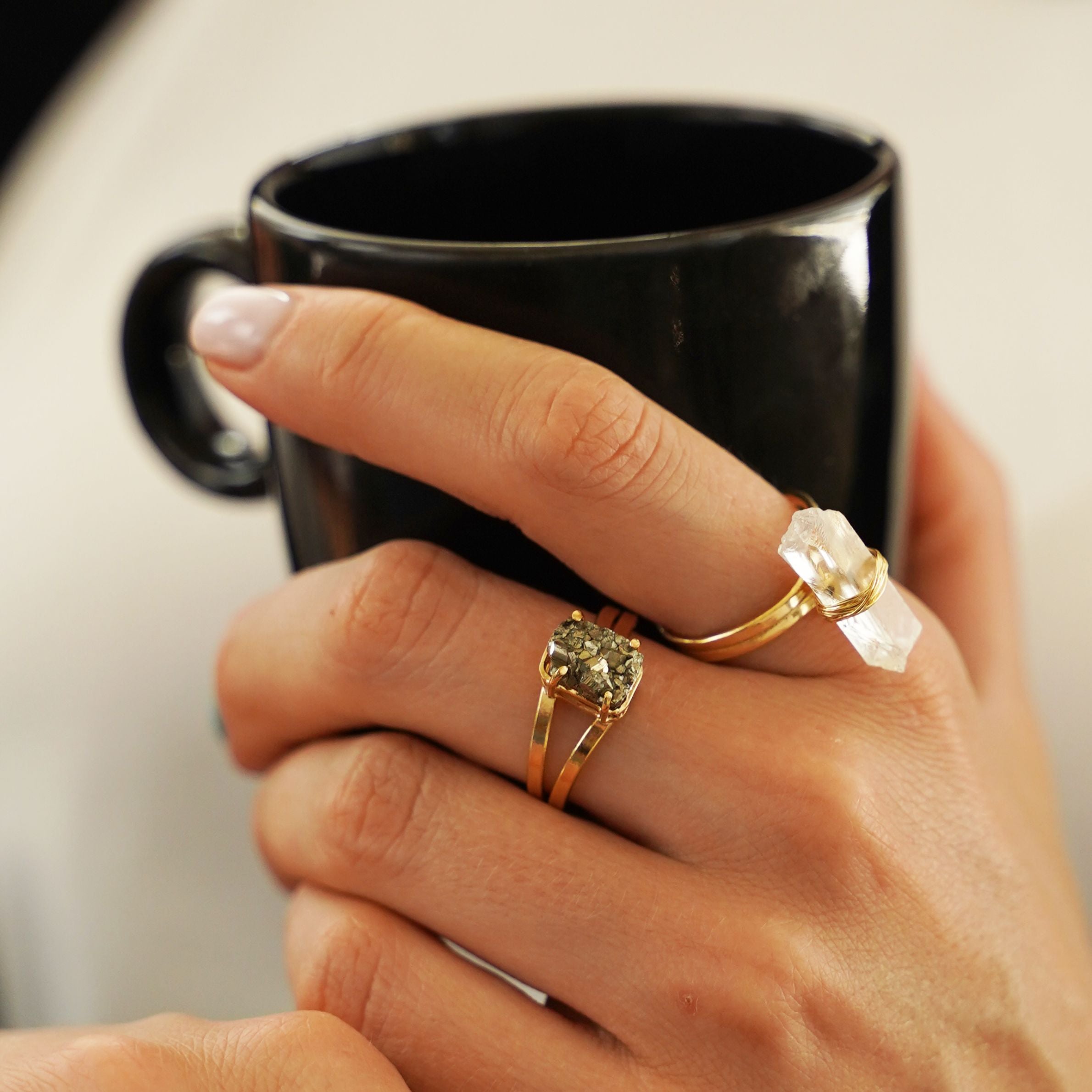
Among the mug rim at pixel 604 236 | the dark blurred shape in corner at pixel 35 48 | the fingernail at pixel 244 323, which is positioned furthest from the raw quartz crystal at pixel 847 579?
the dark blurred shape in corner at pixel 35 48

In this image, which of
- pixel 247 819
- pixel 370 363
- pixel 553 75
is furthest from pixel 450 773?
pixel 553 75

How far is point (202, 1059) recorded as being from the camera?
0.49m

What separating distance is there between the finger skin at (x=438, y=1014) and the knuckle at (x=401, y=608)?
124mm

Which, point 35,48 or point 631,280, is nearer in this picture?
point 631,280

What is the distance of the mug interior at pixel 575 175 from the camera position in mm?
663

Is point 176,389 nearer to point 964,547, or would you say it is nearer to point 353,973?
point 353,973

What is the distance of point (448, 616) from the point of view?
511 millimetres

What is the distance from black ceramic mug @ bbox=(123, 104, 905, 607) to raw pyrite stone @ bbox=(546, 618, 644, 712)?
39 mm

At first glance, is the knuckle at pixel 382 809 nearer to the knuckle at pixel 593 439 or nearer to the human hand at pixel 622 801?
the human hand at pixel 622 801

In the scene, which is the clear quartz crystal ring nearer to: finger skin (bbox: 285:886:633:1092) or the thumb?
finger skin (bbox: 285:886:633:1092)

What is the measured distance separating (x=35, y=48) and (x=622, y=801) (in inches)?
51.9

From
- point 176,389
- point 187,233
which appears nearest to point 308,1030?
point 176,389

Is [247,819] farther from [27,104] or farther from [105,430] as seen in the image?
[27,104]

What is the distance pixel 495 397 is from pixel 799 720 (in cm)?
19
